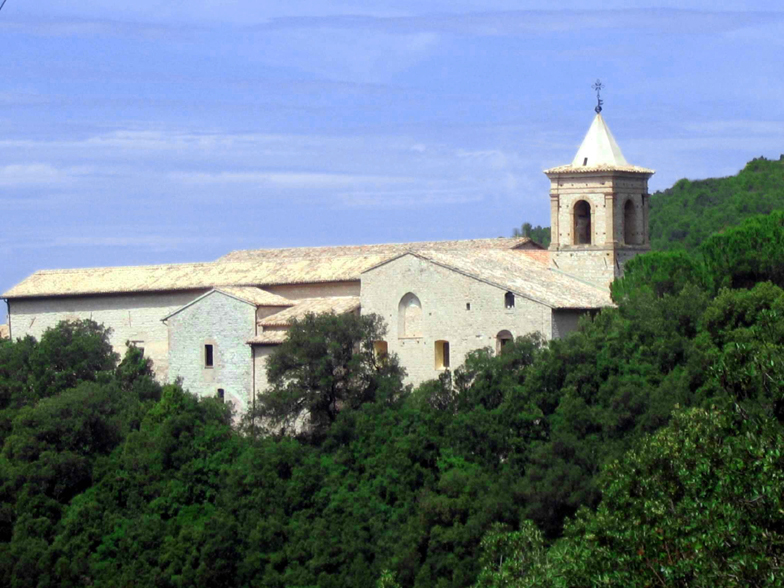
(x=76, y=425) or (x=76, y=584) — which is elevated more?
(x=76, y=425)

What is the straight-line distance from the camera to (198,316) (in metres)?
31.9

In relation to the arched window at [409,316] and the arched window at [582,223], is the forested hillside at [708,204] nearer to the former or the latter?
the arched window at [582,223]

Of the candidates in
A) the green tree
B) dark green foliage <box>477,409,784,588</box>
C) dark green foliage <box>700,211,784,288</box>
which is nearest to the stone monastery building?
the green tree

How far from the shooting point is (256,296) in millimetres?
31766

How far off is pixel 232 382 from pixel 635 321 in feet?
29.0

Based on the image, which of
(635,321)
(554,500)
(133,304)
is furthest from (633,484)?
(133,304)

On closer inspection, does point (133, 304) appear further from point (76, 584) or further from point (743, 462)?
point (743, 462)

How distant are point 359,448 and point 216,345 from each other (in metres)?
4.47

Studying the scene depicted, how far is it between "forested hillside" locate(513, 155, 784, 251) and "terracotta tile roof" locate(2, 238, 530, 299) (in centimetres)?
2211

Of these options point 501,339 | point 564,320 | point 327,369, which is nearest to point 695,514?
point 564,320

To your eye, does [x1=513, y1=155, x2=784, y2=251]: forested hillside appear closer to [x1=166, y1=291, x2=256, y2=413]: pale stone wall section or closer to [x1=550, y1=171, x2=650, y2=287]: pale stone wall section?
[x1=550, y1=171, x2=650, y2=287]: pale stone wall section

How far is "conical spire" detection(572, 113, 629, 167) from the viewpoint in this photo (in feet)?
104

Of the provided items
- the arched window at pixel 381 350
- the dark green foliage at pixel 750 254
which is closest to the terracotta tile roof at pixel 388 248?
the arched window at pixel 381 350

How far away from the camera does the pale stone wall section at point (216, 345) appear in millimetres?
31219
